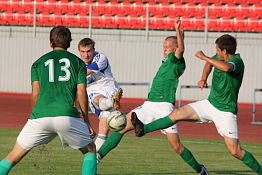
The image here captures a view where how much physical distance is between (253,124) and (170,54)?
39.9ft

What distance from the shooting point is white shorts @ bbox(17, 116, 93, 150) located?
34.9ft

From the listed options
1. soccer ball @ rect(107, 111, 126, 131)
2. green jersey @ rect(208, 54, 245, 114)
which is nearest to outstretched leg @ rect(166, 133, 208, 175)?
green jersey @ rect(208, 54, 245, 114)

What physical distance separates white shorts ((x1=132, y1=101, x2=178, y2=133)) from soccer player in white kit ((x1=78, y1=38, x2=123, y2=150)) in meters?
0.41

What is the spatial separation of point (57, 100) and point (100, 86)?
4555 mm

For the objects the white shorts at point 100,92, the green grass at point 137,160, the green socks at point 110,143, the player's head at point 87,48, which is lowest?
the green grass at point 137,160

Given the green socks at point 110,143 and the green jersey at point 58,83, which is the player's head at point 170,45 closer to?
the green socks at point 110,143

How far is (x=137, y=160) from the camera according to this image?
16.2 meters

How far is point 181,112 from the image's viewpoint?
1356 centimetres

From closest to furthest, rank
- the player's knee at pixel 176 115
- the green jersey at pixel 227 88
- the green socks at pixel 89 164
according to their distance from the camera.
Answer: the green socks at pixel 89 164 → the green jersey at pixel 227 88 → the player's knee at pixel 176 115

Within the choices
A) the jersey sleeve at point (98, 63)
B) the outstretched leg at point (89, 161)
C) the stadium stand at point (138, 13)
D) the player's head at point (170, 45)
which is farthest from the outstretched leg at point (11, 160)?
the stadium stand at point (138, 13)

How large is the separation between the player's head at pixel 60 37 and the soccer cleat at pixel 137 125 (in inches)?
129

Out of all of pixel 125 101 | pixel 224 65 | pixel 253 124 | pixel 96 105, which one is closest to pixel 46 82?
pixel 224 65

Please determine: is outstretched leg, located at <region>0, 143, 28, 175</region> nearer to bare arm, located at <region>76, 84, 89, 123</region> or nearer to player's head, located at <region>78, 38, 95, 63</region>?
bare arm, located at <region>76, 84, 89, 123</region>

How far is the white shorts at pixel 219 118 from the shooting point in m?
13.1
